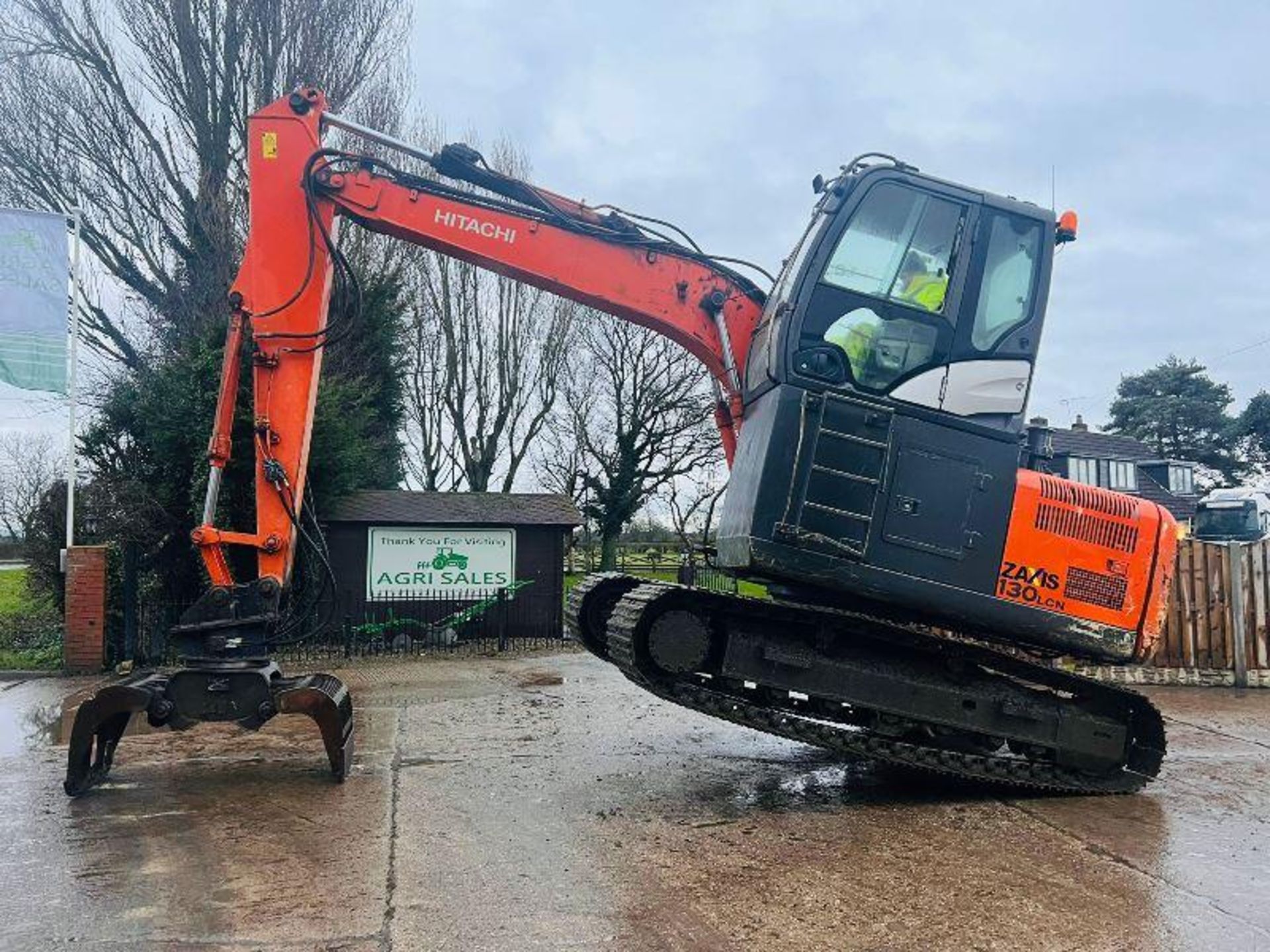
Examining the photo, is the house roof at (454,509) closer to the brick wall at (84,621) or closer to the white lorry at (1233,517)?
the brick wall at (84,621)

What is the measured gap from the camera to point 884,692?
565 centimetres

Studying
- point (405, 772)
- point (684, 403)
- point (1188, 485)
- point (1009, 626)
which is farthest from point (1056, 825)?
point (1188, 485)

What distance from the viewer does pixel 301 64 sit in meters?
16.8

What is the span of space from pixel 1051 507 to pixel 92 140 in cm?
1661

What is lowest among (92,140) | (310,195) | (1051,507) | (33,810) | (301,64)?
(33,810)

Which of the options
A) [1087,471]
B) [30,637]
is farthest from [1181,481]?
[30,637]

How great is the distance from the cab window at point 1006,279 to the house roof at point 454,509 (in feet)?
33.5

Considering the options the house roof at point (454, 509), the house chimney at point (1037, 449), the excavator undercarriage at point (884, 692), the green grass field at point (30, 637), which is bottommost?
the green grass field at point (30, 637)

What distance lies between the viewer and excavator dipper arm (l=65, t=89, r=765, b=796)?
6125 millimetres

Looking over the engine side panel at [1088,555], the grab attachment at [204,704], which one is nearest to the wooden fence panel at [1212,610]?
the engine side panel at [1088,555]

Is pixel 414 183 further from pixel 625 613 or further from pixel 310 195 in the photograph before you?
pixel 625 613

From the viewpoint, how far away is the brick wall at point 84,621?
11.9 m

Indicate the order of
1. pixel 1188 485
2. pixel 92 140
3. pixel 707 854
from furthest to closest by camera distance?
pixel 1188 485
pixel 92 140
pixel 707 854

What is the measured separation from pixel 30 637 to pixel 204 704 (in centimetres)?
1009
